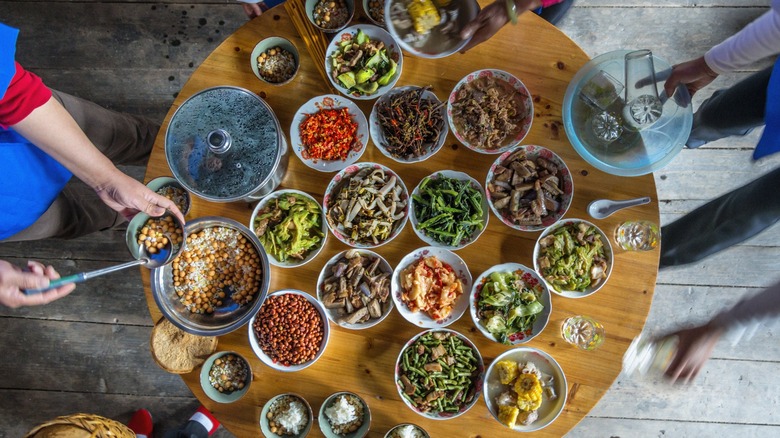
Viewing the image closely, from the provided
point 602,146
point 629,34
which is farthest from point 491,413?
point 629,34

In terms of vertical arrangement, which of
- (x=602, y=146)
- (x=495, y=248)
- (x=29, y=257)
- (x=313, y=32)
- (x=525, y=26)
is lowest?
(x=29, y=257)

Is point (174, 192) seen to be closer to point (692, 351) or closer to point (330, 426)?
point (330, 426)

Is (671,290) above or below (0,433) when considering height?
above

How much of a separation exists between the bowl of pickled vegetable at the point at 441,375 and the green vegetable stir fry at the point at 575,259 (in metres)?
0.44

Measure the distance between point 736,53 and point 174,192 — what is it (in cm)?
220

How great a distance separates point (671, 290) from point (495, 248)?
159 cm

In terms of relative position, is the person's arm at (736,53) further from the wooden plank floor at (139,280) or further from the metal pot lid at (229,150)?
the metal pot lid at (229,150)

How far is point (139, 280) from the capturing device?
311 centimetres

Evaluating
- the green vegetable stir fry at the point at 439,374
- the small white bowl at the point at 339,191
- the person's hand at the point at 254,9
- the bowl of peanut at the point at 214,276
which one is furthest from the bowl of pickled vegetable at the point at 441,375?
the person's hand at the point at 254,9

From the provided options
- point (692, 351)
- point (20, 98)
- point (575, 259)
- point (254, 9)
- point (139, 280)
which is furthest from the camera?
point (139, 280)

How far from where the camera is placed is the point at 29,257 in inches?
122

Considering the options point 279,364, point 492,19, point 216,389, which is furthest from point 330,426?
point 492,19

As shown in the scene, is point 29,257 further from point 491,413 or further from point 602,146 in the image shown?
point 602,146

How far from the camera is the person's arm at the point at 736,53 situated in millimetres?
1735
